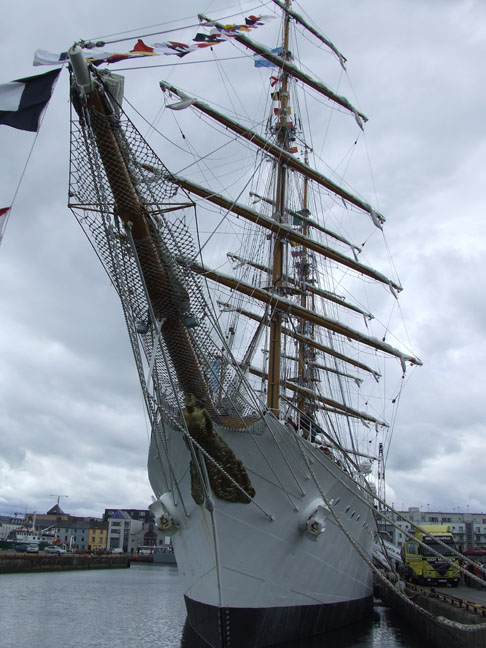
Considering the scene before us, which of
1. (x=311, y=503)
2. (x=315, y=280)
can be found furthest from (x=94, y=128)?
(x=315, y=280)

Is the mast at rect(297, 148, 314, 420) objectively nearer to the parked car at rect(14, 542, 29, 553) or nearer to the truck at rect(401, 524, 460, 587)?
the truck at rect(401, 524, 460, 587)

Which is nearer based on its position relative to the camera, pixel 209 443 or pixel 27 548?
pixel 209 443

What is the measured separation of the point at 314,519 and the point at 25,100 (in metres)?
9.75

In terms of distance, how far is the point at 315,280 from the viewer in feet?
115

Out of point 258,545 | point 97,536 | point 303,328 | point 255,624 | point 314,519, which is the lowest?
point 97,536

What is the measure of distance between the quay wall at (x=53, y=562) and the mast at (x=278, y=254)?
37.6 meters

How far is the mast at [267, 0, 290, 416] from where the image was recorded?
1603cm

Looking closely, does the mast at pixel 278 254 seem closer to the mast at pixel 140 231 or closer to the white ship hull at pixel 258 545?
the white ship hull at pixel 258 545

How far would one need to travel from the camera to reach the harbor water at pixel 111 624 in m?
16.4

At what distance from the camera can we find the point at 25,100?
7734 millimetres

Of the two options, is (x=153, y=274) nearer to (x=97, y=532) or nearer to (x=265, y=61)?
(x=265, y=61)

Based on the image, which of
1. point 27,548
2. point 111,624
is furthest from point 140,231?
point 27,548

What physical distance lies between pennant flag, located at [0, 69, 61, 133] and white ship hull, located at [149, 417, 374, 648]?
6.96m

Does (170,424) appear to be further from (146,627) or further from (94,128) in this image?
(146,627)
